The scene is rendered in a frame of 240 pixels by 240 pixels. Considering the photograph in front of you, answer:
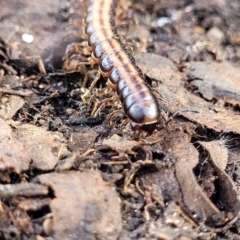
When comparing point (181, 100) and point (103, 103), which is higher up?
point (103, 103)

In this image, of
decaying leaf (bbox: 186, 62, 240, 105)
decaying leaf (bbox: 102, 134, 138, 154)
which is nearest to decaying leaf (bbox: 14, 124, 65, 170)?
decaying leaf (bbox: 102, 134, 138, 154)

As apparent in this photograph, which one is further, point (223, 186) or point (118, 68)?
point (118, 68)

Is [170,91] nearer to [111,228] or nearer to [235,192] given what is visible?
[235,192]

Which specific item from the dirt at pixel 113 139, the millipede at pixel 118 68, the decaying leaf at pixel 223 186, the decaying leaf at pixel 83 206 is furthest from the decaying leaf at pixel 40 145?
the decaying leaf at pixel 223 186

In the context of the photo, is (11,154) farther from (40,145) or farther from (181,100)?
(181,100)

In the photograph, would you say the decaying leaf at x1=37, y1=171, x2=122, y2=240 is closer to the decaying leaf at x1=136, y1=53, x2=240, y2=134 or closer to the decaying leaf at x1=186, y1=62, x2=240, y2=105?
the decaying leaf at x1=136, y1=53, x2=240, y2=134

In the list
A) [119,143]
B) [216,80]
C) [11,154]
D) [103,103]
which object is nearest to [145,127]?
[119,143]
